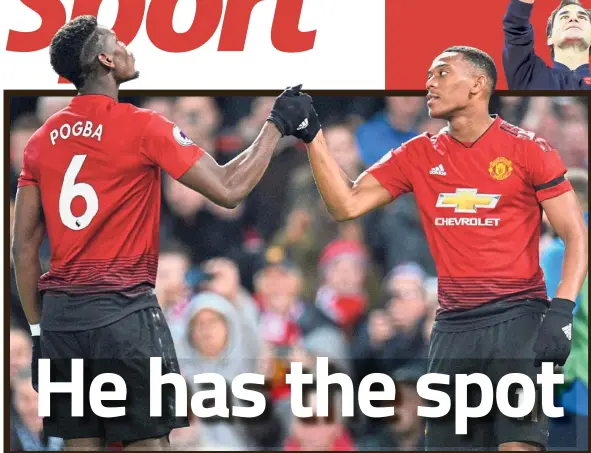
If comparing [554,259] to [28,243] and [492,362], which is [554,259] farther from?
[28,243]

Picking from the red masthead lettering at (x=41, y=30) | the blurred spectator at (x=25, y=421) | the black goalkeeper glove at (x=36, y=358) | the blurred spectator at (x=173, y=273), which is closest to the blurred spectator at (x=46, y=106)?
the red masthead lettering at (x=41, y=30)

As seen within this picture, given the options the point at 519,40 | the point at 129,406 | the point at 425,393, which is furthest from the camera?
the point at 519,40

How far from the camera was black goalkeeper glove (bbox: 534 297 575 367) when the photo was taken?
4.08 metres

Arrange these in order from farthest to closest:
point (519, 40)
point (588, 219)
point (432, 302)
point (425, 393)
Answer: point (432, 302)
point (519, 40)
point (588, 219)
point (425, 393)

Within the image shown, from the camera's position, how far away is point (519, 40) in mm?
5176

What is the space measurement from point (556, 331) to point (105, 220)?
1.78m

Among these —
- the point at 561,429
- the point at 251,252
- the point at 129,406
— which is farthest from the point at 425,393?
the point at 251,252

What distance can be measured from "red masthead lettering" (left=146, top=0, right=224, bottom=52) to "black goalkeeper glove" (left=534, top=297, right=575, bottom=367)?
296cm

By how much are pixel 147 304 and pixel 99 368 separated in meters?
0.33

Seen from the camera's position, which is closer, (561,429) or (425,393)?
(425,393)

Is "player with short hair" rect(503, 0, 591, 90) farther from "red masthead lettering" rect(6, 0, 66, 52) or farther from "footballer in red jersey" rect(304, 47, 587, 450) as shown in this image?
"red masthead lettering" rect(6, 0, 66, 52)

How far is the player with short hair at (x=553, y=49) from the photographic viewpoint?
5.19 metres

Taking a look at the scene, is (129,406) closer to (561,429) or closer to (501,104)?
(561,429)

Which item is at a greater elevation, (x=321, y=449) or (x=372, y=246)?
(x=372, y=246)
